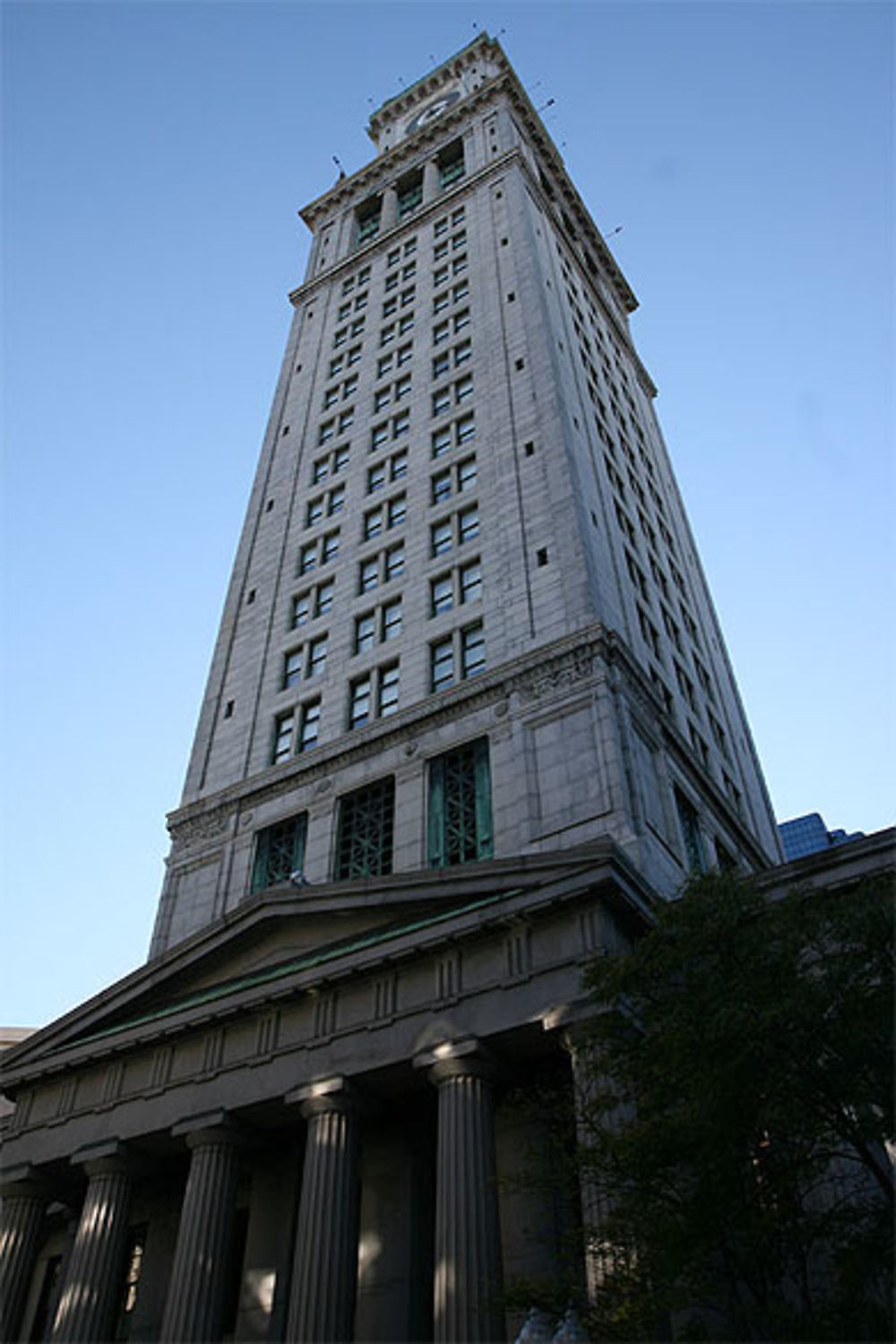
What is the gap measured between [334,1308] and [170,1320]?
4171mm

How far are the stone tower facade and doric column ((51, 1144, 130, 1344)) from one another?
27.0 ft

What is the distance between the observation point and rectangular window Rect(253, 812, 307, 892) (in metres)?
35.2

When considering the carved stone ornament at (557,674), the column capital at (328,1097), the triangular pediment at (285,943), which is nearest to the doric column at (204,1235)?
the column capital at (328,1097)

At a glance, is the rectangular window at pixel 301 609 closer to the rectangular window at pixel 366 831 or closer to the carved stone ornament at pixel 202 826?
the carved stone ornament at pixel 202 826

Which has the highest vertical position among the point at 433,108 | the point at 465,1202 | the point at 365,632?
the point at 433,108

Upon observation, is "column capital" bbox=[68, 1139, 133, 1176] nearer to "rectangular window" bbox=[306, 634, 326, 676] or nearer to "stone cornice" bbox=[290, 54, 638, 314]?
"rectangular window" bbox=[306, 634, 326, 676]

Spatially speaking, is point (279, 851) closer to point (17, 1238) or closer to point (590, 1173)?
point (17, 1238)

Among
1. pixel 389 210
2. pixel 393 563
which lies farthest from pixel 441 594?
pixel 389 210

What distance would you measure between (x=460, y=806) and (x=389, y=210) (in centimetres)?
4889

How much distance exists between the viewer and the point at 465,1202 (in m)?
20.9

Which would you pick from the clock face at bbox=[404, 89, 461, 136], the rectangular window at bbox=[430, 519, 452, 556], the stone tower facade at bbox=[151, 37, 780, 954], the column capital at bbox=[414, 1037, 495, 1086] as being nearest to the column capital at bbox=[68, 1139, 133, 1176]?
the stone tower facade at bbox=[151, 37, 780, 954]

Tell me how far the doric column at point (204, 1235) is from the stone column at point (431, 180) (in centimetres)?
5506

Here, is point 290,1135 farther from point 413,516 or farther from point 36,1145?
point 413,516

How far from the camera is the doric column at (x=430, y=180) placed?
6669cm
